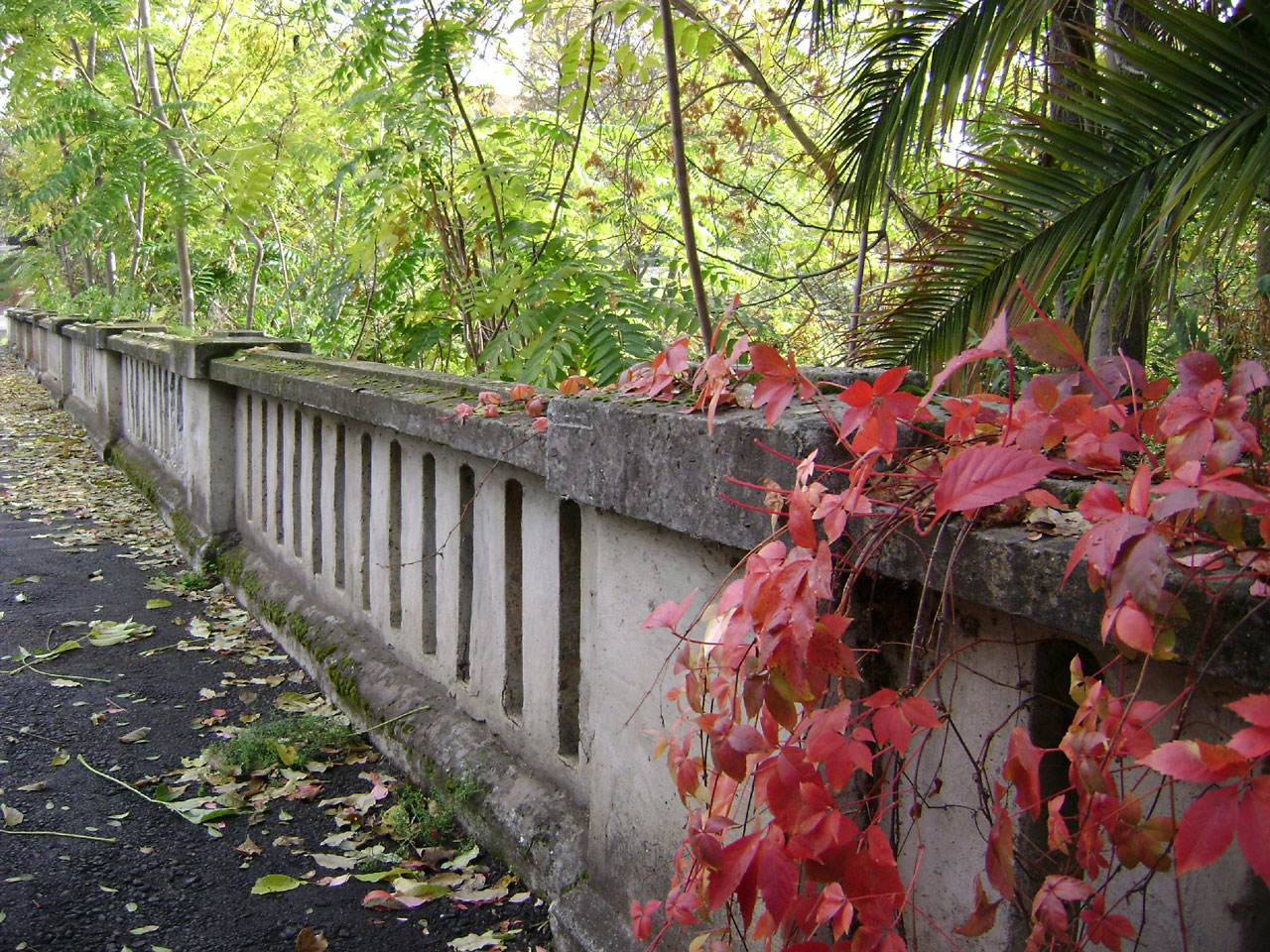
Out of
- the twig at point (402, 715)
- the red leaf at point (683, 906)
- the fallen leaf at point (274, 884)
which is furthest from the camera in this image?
the twig at point (402, 715)

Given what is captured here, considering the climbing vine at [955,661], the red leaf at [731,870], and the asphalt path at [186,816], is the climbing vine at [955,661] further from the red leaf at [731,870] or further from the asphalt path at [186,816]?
the asphalt path at [186,816]

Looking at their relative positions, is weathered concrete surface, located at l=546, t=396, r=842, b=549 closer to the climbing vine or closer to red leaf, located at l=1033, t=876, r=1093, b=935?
the climbing vine

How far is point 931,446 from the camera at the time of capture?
150 centimetres

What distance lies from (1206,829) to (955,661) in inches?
21.1

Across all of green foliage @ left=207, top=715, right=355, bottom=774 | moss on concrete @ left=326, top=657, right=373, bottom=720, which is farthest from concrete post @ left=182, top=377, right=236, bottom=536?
green foliage @ left=207, top=715, right=355, bottom=774

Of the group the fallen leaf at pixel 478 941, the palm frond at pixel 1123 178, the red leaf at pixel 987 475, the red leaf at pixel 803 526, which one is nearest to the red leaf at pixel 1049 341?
the red leaf at pixel 987 475

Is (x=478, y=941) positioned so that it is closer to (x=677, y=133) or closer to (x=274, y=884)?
(x=274, y=884)

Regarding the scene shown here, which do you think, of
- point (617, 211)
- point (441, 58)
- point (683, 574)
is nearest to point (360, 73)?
point (441, 58)

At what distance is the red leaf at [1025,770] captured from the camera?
112 cm

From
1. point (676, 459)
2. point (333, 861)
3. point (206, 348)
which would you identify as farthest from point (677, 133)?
point (206, 348)

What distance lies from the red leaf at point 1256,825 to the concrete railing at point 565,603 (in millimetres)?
216

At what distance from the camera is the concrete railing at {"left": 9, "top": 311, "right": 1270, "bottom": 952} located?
52.7 inches

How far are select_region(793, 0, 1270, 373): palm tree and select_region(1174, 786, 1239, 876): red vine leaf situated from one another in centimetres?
169

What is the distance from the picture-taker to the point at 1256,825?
2.76 feet
